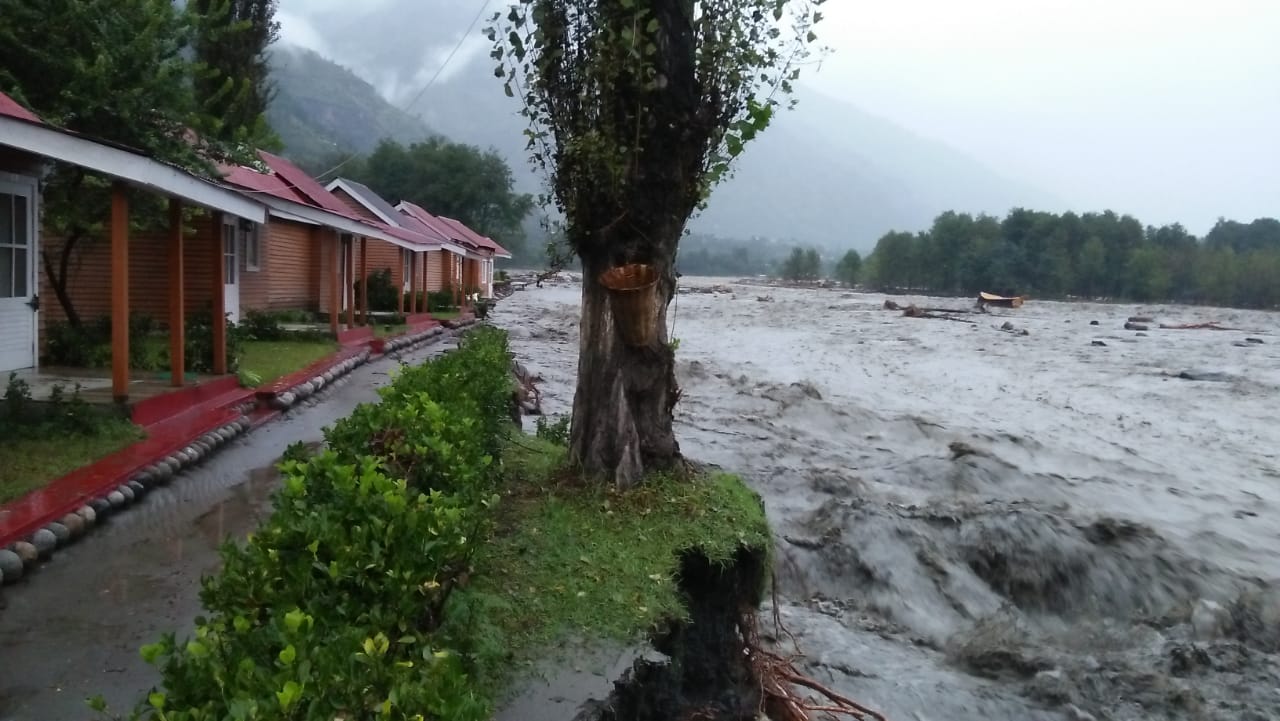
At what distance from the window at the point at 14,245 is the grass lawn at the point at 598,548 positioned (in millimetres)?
7161

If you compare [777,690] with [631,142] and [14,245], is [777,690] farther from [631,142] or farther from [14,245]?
[14,245]

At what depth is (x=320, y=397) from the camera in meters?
12.1

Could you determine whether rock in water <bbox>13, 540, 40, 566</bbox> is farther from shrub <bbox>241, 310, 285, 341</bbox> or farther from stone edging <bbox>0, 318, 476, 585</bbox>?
shrub <bbox>241, 310, 285, 341</bbox>

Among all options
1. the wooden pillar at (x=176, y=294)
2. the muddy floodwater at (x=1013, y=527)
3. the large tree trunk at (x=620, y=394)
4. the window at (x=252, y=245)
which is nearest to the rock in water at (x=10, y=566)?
the large tree trunk at (x=620, y=394)

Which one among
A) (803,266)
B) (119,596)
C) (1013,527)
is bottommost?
(1013,527)

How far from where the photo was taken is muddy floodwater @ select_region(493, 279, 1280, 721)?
272 inches

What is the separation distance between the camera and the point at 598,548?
17.0ft

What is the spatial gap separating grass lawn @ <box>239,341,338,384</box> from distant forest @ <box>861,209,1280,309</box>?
253 feet

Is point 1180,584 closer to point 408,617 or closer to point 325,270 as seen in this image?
point 408,617

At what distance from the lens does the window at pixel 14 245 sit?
1030cm

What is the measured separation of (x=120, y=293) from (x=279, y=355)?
6033 mm

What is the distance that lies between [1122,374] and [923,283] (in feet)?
274

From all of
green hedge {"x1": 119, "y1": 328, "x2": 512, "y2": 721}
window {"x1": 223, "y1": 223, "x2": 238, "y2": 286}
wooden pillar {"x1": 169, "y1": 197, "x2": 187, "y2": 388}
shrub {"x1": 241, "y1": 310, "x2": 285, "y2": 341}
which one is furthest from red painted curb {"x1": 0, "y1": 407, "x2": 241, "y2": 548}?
window {"x1": 223, "y1": 223, "x2": 238, "y2": 286}

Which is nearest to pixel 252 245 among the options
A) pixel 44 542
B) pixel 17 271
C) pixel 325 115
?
pixel 17 271
